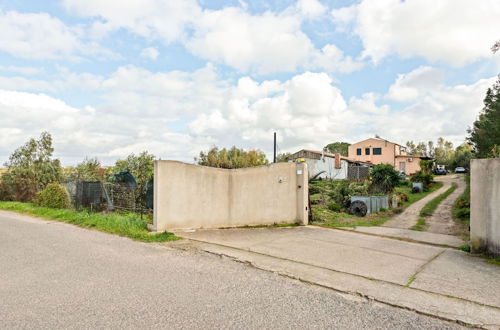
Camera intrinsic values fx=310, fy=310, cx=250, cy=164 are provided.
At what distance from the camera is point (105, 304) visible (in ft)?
12.8

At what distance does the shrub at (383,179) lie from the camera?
67.0 feet

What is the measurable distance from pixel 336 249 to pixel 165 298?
423 cm

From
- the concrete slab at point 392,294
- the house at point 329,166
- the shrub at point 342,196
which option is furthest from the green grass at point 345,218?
the house at point 329,166

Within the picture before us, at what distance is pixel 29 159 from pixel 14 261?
18103mm

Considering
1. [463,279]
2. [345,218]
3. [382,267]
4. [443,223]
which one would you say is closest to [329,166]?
[443,223]

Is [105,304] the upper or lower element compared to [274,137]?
lower

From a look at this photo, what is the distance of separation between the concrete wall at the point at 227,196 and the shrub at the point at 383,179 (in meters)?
11.9

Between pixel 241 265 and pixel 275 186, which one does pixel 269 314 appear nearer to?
pixel 241 265

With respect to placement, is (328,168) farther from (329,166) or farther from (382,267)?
(382,267)

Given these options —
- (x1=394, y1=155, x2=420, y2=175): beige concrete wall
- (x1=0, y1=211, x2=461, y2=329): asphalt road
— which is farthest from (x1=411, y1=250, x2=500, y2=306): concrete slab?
(x1=394, y1=155, x2=420, y2=175): beige concrete wall

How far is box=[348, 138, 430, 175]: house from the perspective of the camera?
53.9 meters

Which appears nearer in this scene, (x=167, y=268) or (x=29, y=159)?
(x=167, y=268)

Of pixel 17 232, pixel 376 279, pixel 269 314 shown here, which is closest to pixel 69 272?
pixel 269 314

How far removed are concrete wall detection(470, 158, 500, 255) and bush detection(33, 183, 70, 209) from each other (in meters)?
15.9
